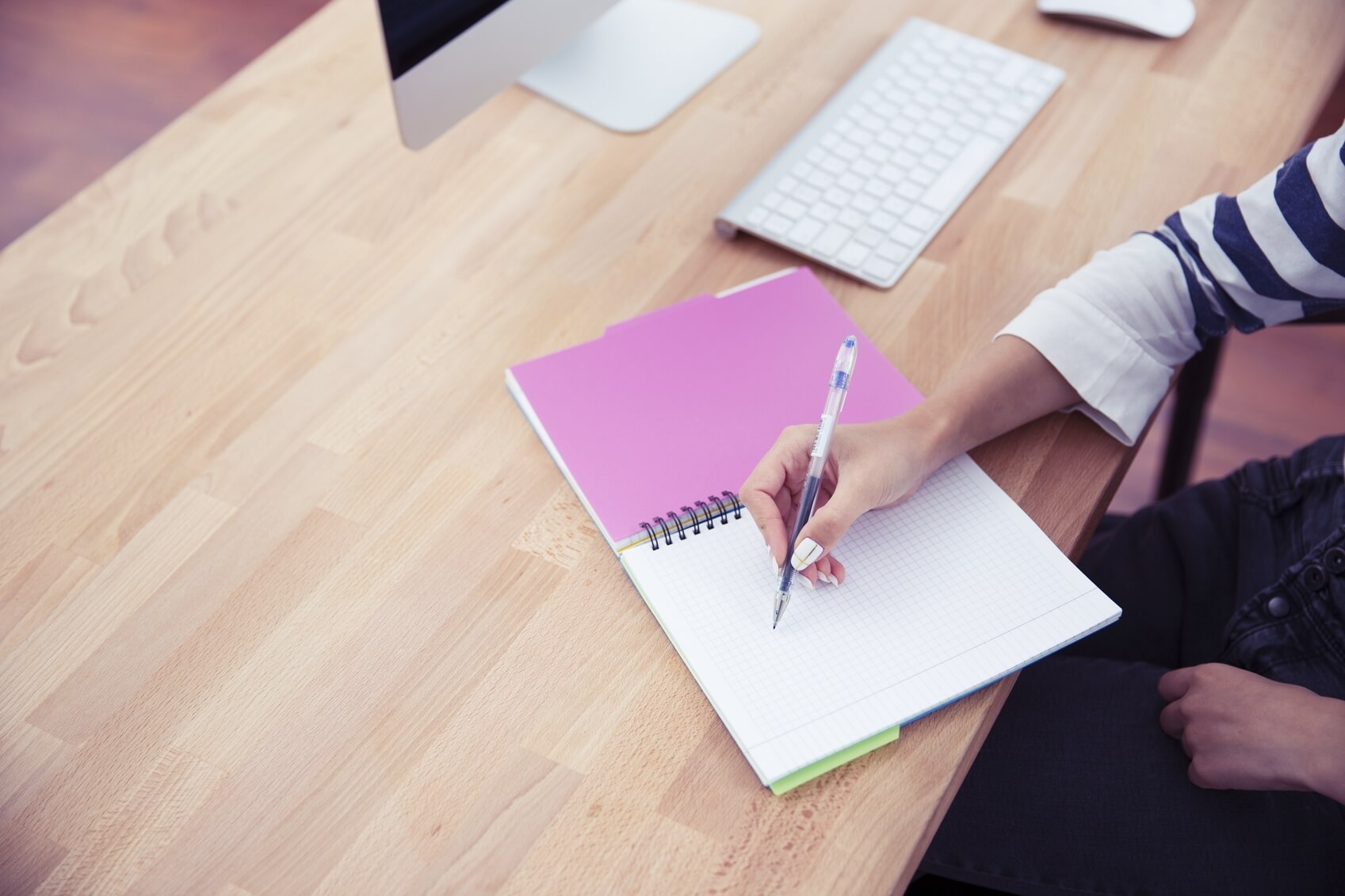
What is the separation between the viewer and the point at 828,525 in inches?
28.9

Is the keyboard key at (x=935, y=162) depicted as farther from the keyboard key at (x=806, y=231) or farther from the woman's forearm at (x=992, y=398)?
the woman's forearm at (x=992, y=398)

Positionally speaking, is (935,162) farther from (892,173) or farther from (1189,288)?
(1189,288)

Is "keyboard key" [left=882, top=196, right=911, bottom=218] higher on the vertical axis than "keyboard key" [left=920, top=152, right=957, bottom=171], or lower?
lower

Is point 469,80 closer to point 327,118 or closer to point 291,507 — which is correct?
point 327,118

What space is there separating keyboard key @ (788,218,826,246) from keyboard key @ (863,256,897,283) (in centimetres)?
6

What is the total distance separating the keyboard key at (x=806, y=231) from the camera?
975mm

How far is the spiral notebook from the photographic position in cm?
69

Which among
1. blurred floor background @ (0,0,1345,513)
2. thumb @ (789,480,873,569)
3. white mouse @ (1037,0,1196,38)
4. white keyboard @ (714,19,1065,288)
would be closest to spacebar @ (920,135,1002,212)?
white keyboard @ (714,19,1065,288)

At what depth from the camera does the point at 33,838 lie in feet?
2.19

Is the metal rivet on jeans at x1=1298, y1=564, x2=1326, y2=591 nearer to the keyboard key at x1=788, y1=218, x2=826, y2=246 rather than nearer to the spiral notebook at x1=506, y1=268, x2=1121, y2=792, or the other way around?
the spiral notebook at x1=506, y1=268, x2=1121, y2=792

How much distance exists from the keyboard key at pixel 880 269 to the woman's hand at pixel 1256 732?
0.41 metres

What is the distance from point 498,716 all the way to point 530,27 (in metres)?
0.66

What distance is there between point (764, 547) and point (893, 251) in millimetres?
350

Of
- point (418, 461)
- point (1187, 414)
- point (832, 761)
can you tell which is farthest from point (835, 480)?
point (1187, 414)
